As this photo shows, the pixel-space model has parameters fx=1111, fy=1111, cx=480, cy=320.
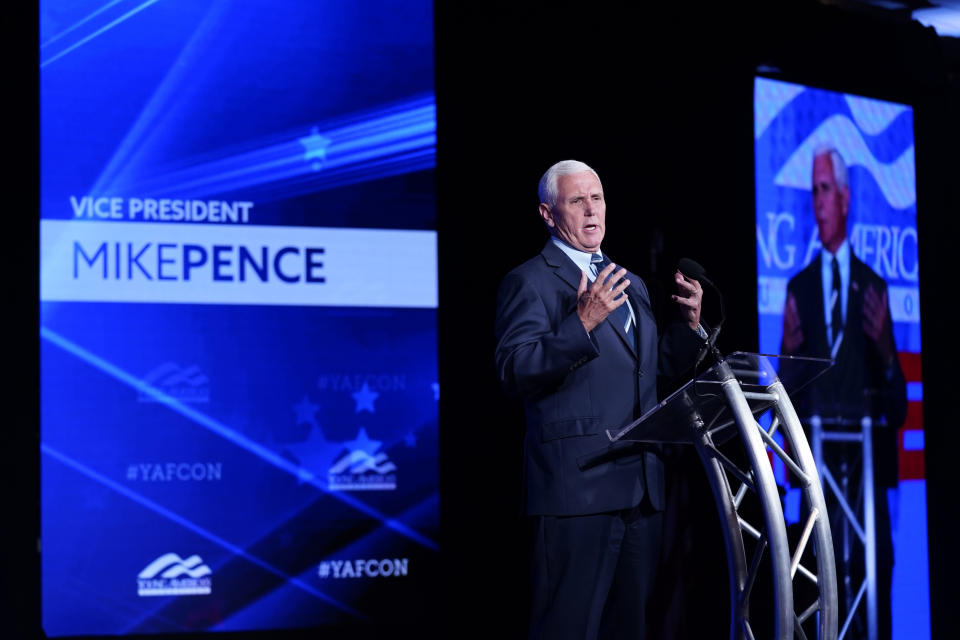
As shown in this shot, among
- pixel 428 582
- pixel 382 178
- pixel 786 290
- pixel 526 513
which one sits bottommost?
pixel 428 582

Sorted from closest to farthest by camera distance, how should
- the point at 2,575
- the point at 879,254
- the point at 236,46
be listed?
the point at 2,575
the point at 236,46
the point at 879,254

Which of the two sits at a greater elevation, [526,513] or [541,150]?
[541,150]

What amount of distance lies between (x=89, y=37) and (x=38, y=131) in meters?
0.36

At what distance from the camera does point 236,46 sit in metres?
3.88

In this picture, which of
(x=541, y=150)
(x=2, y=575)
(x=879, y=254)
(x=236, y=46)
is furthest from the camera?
(x=879, y=254)

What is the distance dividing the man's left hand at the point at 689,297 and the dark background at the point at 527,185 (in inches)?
52.0

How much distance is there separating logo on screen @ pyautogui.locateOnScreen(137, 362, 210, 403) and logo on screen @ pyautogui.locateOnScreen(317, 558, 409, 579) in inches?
28.0

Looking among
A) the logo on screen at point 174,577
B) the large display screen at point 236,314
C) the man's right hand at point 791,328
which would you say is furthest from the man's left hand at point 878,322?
the logo on screen at point 174,577

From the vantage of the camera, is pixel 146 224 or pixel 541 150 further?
pixel 541 150

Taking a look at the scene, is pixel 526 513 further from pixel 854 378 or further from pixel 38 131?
pixel 854 378

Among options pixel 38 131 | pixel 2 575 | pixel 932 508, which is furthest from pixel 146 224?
pixel 932 508

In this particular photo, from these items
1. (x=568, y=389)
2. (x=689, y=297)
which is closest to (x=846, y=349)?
(x=689, y=297)

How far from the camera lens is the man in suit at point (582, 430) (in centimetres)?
258

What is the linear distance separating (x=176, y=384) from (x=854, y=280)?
2876 mm
